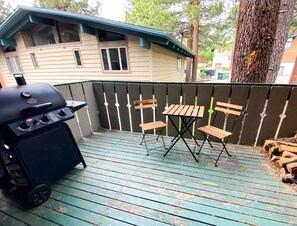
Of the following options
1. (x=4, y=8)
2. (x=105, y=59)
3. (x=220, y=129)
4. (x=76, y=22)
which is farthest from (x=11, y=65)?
(x=220, y=129)

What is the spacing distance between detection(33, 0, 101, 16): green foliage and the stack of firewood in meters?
12.7

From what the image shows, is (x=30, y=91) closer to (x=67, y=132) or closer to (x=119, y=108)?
(x=67, y=132)

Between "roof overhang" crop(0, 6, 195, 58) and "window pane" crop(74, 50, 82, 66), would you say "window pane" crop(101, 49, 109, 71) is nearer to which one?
"roof overhang" crop(0, 6, 195, 58)

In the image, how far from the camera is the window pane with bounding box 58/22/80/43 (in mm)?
5672

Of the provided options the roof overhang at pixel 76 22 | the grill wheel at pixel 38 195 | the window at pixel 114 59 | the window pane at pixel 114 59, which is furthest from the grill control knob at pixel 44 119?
the window pane at pixel 114 59

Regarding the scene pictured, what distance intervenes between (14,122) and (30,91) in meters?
0.41

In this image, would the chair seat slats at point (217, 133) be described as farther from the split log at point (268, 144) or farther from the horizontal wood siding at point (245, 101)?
the split log at point (268, 144)

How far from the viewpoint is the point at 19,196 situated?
5.96 feet

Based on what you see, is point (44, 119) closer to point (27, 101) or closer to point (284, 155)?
point (27, 101)

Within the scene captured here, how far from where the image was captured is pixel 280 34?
3.62 m

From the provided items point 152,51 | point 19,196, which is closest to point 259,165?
point 19,196

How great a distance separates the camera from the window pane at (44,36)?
244 inches

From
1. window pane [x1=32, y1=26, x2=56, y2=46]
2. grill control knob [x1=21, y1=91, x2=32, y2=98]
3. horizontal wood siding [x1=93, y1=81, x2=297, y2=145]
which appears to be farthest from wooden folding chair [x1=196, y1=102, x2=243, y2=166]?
window pane [x1=32, y1=26, x2=56, y2=46]

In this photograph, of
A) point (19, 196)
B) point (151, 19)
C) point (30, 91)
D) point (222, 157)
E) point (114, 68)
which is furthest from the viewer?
point (151, 19)
